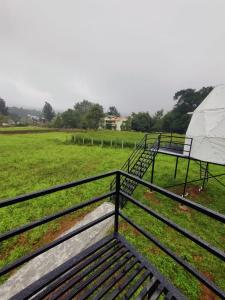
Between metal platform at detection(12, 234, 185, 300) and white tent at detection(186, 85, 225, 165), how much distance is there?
6579 mm

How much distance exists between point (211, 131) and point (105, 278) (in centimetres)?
755

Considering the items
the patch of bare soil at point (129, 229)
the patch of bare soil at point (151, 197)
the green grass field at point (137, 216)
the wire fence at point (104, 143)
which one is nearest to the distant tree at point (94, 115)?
the wire fence at point (104, 143)

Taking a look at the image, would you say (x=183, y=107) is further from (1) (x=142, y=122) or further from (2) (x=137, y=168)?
(2) (x=137, y=168)

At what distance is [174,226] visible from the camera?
1844 mm

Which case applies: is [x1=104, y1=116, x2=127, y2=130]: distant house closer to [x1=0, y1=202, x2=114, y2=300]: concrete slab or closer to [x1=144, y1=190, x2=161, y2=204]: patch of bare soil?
[x1=144, y1=190, x2=161, y2=204]: patch of bare soil

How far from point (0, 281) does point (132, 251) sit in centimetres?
346

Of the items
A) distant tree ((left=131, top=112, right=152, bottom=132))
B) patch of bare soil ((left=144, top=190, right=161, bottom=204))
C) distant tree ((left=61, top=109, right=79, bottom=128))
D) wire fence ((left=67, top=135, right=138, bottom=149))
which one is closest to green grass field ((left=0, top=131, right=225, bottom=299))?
patch of bare soil ((left=144, top=190, right=161, bottom=204))

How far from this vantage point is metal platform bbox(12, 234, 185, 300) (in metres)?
2.01

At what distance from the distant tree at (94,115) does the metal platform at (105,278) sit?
50331 millimetres

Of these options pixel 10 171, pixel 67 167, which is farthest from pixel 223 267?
pixel 10 171

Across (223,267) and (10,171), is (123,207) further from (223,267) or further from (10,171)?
(10,171)

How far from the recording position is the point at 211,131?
7.85m

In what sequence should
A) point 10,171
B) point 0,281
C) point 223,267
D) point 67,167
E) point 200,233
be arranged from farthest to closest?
point 67,167
point 10,171
point 200,233
point 223,267
point 0,281

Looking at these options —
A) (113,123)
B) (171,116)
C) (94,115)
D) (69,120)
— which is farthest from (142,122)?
(113,123)
